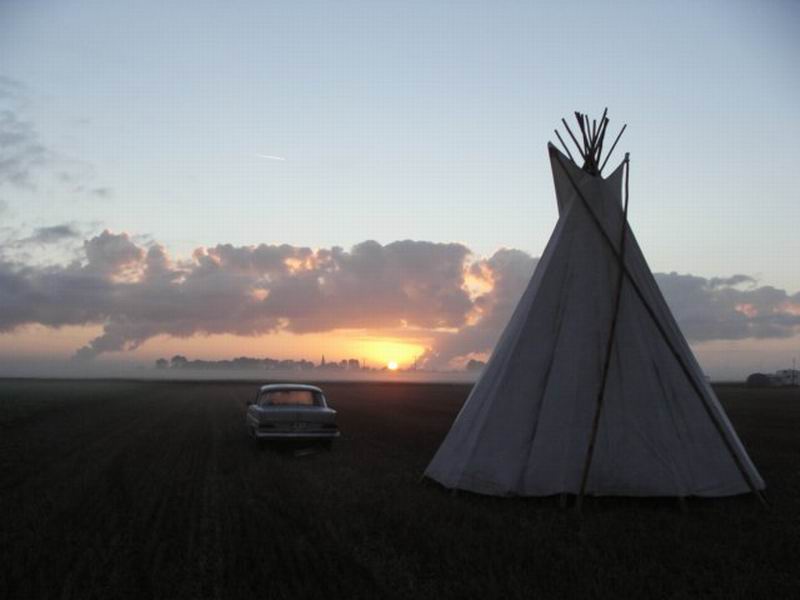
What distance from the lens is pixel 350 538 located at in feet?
25.9

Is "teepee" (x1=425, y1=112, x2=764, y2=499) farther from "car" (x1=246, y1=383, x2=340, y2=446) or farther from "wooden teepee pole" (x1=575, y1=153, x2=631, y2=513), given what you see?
"car" (x1=246, y1=383, x2=340, y2=446)

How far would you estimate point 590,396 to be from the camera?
33.3 ft

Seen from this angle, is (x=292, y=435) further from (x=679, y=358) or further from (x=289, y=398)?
(x=679, y=358)

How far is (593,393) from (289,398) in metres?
9.53

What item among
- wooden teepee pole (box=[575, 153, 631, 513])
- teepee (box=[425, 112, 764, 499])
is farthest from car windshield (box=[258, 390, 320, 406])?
wooden teepee pole (box=[575, 153, 631, 513])

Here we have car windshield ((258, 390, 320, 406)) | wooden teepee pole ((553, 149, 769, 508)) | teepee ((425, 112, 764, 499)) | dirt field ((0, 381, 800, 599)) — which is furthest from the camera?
car windshield ((258, 390, 320, 406))

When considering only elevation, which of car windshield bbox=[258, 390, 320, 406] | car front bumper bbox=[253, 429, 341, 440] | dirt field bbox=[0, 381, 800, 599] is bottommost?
dirt field bbox=[0, 381, 800, 599]

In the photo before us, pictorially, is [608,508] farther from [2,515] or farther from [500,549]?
[2,515]

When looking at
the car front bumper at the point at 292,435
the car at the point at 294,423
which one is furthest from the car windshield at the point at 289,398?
the car front bumper at the point at 292,435

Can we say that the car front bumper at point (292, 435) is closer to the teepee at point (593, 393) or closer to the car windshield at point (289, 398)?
the car windshield at point (289, 398)

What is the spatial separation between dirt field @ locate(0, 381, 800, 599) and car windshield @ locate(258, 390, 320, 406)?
9.23ft

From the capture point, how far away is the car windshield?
55.6ft

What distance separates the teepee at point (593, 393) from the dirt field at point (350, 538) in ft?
1.50

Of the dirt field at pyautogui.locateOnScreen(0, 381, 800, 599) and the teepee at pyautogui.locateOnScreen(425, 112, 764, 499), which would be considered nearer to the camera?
the dirt field at pyautogui.locateOnScreen(0, 381, 800, 599)
